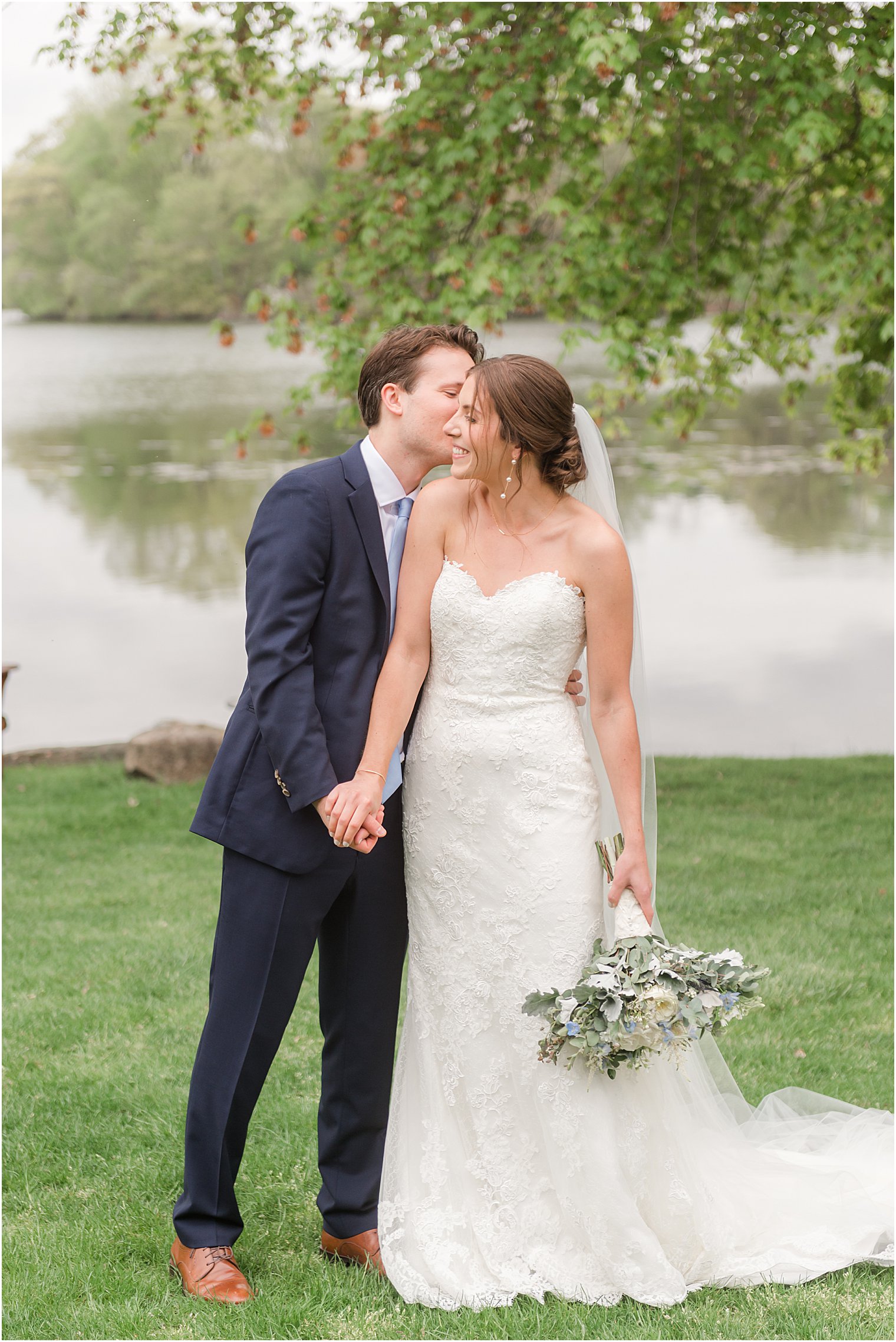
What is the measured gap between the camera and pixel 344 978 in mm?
2875

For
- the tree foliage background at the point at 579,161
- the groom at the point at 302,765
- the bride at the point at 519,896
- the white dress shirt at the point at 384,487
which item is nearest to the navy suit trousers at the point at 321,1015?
the groom at the point at 302,765

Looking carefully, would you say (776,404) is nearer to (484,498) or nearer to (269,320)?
(269,320)

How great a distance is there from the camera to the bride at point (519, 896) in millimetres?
2688

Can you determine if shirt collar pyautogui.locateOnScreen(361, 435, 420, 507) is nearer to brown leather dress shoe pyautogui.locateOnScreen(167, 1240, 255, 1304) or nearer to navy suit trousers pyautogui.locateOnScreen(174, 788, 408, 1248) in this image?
navy suit trousers pyautogui.locateOnScreen(174, 788, 408, 1248)

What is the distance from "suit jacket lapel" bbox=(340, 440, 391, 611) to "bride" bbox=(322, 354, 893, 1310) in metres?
0.07

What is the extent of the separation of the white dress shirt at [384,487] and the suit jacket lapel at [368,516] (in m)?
0.04

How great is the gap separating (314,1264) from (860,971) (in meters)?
2.85

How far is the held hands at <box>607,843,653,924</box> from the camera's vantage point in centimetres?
270

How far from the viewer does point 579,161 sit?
6.69m

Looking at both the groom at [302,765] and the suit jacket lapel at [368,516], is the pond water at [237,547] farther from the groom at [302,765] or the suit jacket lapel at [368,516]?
the suit jacket lapel at [368,516]

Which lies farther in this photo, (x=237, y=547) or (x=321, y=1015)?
(x=237, y=547)

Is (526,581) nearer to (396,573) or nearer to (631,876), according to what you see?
(396,573)

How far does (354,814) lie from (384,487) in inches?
28.6

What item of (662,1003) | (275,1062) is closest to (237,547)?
(275,1062)
